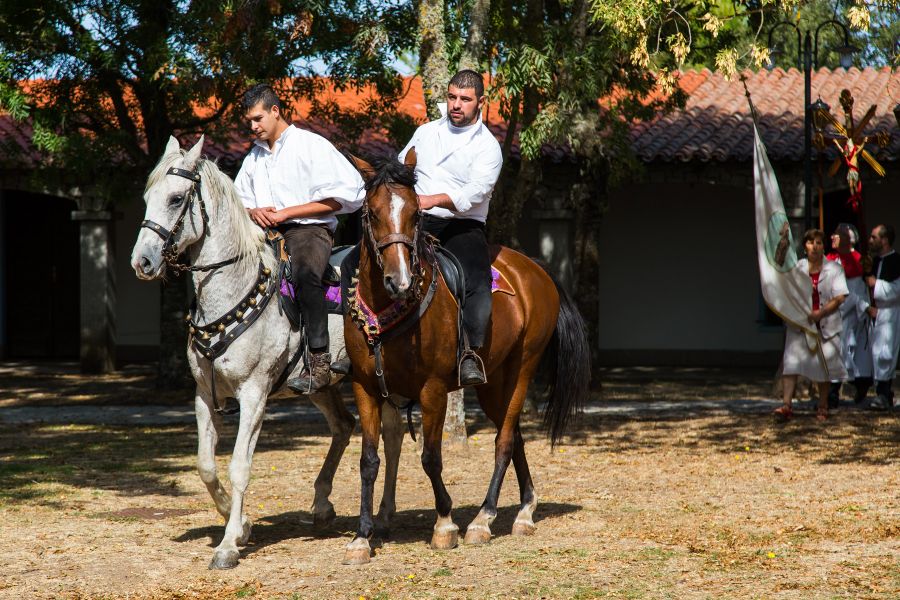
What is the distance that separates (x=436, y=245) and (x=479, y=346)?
70cm

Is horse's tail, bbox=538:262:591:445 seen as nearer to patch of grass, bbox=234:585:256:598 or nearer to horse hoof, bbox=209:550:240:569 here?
horse hoof, bbox=209:550:240:569

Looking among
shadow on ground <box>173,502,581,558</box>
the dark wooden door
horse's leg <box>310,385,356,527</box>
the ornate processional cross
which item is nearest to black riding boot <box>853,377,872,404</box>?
the ornate processional cross

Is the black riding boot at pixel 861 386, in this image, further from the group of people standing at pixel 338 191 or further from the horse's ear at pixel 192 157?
the horse's ear at pixel 192 157

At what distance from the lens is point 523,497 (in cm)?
739

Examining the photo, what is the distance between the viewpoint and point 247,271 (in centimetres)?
670

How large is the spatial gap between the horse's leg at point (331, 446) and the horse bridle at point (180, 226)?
1369 millimetres

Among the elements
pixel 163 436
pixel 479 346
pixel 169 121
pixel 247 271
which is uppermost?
pixel 169 121

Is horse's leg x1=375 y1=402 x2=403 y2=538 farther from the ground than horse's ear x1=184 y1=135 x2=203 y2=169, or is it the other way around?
horse's ear x1=184 y1=135 x2=203 y2=169

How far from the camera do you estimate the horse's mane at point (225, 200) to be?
21.3ft

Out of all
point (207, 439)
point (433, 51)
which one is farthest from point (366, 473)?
point (433, 51)

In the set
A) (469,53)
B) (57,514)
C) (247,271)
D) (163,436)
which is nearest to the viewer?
(247,271)

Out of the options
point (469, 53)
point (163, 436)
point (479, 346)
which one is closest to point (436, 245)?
point (479, 346)

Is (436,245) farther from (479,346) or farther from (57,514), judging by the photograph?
(57,514)

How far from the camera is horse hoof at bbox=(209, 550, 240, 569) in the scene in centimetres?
625
